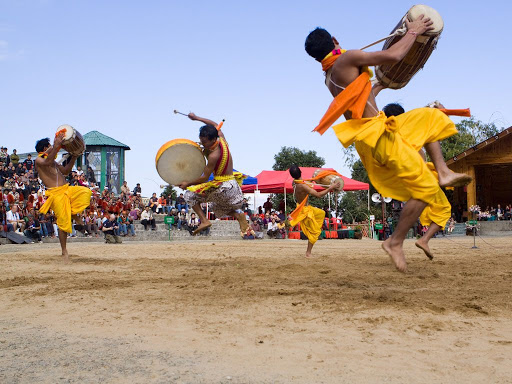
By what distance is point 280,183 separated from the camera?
22938 millimetres

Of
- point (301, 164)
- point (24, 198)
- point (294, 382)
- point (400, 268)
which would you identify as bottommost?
point (294, 382)

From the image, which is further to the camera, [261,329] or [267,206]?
[267,206]

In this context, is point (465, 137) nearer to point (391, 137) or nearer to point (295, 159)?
point (295, 159)

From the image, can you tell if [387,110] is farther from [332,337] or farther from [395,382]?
[395,382]

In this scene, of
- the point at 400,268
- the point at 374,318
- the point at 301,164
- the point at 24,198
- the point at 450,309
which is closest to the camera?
the point at 374,318

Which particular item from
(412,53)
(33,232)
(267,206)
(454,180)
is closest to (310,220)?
(412,53)

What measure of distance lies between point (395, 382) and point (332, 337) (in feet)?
2.60

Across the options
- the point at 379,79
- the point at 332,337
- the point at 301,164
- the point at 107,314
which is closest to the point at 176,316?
the point at 107,314

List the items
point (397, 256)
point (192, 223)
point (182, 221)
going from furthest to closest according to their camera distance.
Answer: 1. point (182, 221)
2. point (192, 223)
3. point (397, 256)

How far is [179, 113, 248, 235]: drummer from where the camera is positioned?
835cm

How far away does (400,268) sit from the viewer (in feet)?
14.9

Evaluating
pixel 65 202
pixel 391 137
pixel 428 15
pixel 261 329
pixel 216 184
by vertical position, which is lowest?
pixel 261 329

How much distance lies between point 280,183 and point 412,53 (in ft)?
57.7

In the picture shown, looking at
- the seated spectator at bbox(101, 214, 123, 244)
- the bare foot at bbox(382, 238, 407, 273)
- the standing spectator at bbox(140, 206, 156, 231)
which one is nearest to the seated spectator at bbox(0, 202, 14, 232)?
the seated spectator at bbox(101, 214, 123, 244)
